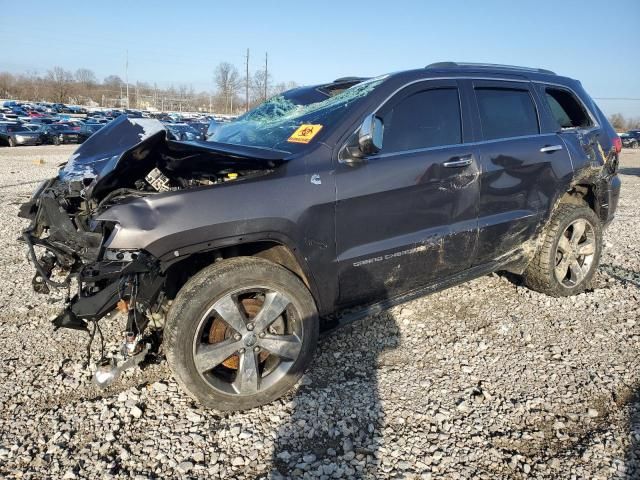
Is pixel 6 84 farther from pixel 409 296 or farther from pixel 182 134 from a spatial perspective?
pixel 409 296

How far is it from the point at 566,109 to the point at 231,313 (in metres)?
3.67

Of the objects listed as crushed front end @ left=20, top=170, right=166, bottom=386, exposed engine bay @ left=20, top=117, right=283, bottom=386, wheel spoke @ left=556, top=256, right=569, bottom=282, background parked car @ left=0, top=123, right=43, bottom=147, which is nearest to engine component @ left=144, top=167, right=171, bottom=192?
exposed engine bay @ left=20, top=117, right=283, bottom=386

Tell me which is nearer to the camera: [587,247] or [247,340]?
[247,340]

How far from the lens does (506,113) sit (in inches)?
148

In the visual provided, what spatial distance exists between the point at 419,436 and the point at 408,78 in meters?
2.23

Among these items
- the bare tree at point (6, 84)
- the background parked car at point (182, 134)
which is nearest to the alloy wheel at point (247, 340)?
the background parked car at point (182, 134)

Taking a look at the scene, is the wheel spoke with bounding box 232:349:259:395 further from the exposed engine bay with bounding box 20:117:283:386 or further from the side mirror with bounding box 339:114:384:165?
the side mirror with bounding box 339:114:384:165

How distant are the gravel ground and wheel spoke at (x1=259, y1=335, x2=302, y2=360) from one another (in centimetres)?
31

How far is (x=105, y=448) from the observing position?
95.1 inches

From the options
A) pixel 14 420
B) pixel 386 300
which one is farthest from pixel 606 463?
pixel 14 420

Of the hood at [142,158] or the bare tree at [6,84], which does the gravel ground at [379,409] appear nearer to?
the hood at [142,158]

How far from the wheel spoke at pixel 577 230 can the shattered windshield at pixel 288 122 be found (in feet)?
7.72

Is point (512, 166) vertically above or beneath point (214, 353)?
above

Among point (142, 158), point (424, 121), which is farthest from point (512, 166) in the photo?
point (142, 158)
